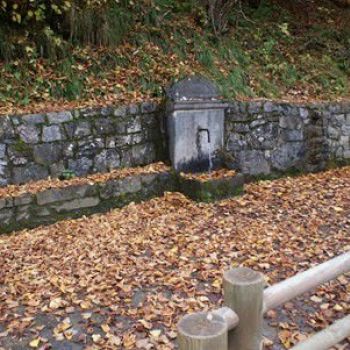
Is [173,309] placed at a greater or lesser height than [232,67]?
lesser

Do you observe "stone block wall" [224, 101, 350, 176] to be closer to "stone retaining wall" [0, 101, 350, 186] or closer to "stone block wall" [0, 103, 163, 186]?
"stone retaining wall" [0, 101, 350, 186]

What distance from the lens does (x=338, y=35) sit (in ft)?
32.9

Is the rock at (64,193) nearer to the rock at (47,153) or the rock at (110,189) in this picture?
the rock at (110,189)

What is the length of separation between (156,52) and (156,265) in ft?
14.2

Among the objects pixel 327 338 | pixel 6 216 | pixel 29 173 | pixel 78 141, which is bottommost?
pixel 6 216

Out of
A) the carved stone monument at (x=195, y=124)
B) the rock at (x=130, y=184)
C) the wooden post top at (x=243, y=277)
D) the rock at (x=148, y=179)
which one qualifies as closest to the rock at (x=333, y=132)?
the carved stone monument at (x=195, y=124)

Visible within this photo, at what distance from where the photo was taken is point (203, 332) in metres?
1.66

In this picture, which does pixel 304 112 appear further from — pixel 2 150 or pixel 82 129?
pixel 2 150

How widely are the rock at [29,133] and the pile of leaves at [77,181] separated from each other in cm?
55

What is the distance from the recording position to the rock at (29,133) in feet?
18.6

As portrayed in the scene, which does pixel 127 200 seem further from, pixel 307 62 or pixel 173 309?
pixel 307 62

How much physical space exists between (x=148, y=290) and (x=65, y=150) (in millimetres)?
2846

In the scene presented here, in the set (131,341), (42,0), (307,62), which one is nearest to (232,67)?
(307,62)

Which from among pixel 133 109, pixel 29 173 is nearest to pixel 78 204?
pixel 29 173
